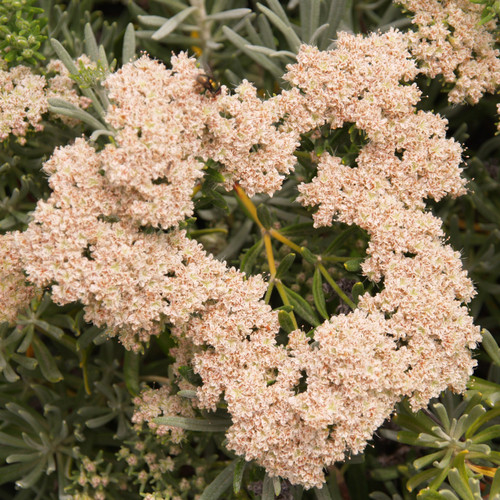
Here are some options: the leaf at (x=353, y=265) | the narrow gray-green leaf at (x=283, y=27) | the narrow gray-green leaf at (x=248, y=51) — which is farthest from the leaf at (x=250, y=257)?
the narrow gray-green leaf at (x=283, y=27)

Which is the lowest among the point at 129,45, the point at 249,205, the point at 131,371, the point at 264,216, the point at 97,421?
the point at 97,421

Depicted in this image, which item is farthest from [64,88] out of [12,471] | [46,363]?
[12,471]

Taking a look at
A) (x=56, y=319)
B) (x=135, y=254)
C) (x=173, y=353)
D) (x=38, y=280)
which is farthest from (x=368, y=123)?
(x=56, y=319)

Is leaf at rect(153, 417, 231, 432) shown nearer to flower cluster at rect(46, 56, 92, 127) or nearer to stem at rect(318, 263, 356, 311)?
stem at rect(318, 263, 356, 311)

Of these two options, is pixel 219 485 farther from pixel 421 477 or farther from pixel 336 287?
pixel 336 287

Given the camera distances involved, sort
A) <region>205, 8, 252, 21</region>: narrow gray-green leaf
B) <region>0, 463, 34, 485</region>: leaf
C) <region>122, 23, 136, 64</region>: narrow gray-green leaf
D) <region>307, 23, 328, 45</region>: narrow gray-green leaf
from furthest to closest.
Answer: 1. <region>205, 8, 252, 21</region>: narrow gray-green leaf
2. <region>0, 463, 34, 485</region>: leaf
3. <region>307, 23, 328, 45</region>: narrow gray-green leaf
4. <region>122, 23, 136, 64</region>: narrow gray-green leaf

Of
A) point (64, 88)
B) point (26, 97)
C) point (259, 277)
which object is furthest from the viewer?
point (64, 88)

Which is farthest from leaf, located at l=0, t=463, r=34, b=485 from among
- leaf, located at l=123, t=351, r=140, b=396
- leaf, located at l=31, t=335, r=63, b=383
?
leaf, located at l=123, t=351, r=140, b=396
